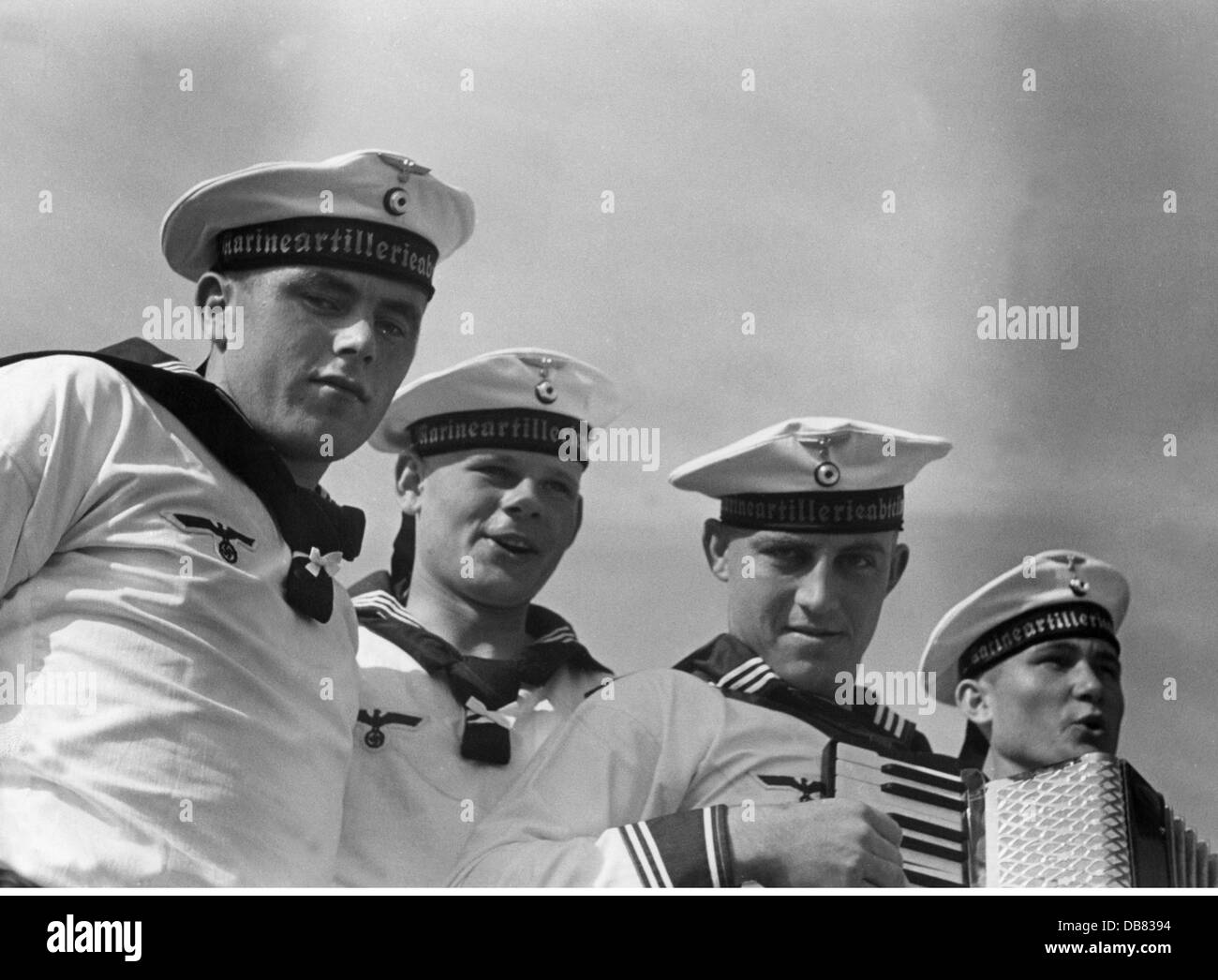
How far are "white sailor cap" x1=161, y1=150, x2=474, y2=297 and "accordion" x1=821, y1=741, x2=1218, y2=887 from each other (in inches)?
63.3

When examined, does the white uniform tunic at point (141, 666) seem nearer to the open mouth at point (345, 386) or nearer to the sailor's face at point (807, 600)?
the open mouth at point (345, 386)

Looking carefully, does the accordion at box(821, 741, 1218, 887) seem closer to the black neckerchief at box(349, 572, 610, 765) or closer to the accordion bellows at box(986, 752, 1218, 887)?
the accordion bellows at box(986, 752, 1218, 887)

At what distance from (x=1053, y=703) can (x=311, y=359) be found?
197 centimetres

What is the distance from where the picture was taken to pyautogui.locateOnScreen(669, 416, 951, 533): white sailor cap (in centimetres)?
531

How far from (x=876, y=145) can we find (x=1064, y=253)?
543 millimetres

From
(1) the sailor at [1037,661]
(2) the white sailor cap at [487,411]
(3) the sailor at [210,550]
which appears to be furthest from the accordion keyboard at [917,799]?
(3) the sailor at [210,550]

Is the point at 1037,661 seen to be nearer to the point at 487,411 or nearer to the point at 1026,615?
the point at 1026,615

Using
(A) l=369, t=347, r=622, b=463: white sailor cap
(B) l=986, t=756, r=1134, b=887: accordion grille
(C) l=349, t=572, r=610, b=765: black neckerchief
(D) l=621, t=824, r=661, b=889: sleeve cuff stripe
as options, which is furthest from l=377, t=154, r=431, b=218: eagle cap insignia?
(B) l=986, t=756, r=1134, b=887: accordion grille

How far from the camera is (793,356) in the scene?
538 cm

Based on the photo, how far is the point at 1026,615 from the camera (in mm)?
5293

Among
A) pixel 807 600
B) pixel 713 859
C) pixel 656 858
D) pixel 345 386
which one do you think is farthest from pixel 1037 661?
pixel 345 386

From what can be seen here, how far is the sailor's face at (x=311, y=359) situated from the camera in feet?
16.8

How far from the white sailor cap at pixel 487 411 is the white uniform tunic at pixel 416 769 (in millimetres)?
442
